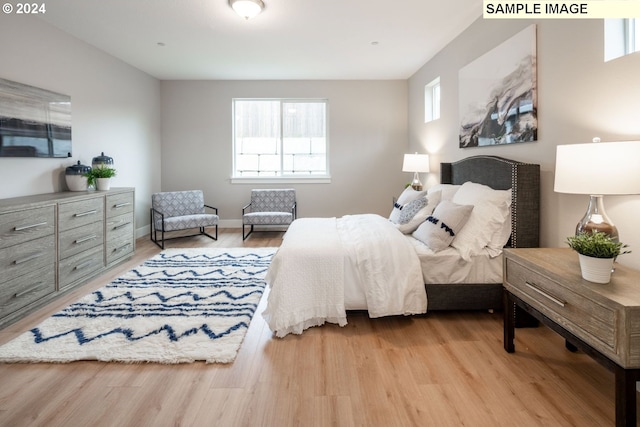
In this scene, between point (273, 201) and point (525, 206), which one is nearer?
point (525, 206)

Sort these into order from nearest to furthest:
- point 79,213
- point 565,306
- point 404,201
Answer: point 565,306 → point 79,213 → point 404,201

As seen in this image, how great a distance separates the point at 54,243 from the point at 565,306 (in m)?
3.74

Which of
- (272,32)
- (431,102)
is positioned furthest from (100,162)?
(431,102)

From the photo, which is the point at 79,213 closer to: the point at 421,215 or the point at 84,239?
the point at 84,239

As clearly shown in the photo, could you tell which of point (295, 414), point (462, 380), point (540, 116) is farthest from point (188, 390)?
point (540, 116)

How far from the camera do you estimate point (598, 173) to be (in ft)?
5.63

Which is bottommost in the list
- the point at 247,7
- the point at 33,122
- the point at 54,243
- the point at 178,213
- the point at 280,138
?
the point at 54,243

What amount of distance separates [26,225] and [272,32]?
3.06 metres

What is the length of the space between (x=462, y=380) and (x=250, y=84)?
228 inches

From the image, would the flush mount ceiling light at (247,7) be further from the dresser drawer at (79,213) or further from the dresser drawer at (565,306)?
the dresser drawer at (565,306)

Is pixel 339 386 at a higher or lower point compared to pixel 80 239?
lower

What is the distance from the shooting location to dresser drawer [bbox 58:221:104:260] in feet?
10.6

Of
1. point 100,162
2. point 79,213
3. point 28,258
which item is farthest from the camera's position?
point 100,162

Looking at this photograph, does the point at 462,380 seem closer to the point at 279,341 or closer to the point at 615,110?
the point at 279,341
